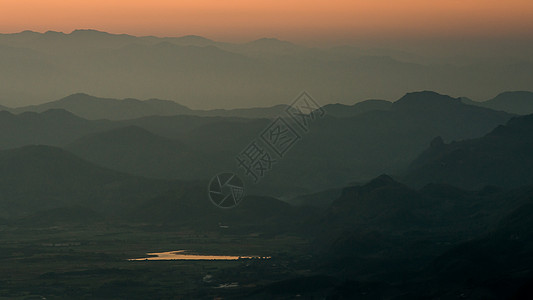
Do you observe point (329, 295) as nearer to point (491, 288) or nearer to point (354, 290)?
point (354, 290)

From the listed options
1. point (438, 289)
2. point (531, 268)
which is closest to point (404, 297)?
point (438, 289)

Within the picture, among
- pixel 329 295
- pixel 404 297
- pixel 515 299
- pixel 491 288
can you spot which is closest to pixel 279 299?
pixel 329 295

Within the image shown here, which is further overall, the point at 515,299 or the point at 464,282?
the point at 464,282

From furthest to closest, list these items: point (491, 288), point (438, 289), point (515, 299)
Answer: point (438, 289), point (491, 288), point (515, 299)

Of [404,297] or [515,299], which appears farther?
[404,297]

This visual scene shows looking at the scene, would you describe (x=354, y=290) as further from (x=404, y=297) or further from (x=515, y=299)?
(x=515, y=299)

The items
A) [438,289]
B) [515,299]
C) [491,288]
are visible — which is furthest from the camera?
[438,289]

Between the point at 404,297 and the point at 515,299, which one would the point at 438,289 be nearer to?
the point at 404,297

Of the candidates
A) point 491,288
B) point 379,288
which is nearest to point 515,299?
point 491,288
